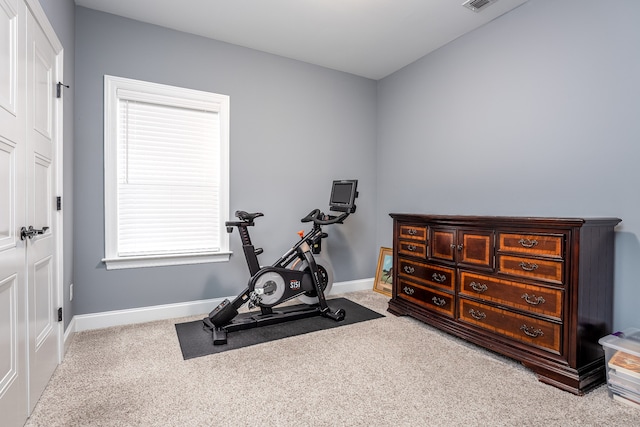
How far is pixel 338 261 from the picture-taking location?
414cm

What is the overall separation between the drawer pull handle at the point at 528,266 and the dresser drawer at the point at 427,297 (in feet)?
2.19

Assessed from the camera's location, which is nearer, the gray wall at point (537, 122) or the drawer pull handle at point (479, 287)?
the gray wall at point (537, 122)

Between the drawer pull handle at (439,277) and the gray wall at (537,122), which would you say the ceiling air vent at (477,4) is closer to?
the gray wall at (537,122)

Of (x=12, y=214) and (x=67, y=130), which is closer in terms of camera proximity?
(x=12, y=214)

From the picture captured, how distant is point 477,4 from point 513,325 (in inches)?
102

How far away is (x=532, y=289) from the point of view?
2148mm

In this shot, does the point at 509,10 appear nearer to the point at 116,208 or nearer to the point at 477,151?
the point at 477,151

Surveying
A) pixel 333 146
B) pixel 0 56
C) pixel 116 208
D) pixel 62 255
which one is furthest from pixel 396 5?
pixel 62 255

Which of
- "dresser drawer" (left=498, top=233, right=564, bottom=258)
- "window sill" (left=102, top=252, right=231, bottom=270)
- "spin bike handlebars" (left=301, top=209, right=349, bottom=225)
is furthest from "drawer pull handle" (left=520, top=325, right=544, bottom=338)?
"window sill" (left=102, top=252, right=231, bottom=270)

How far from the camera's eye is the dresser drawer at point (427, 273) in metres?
2.73

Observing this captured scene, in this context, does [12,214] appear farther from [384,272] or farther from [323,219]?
[384,272]

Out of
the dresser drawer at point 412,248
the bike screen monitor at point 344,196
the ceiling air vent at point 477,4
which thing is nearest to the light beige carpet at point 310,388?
the dresser drawer at point 412,248

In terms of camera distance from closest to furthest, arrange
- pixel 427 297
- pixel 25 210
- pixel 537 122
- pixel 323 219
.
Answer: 1. pixel 25 210
2. pixel 537 122
3. pixel 427 297
4. pixel 323 219

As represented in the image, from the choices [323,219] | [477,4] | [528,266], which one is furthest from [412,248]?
[477,4]
